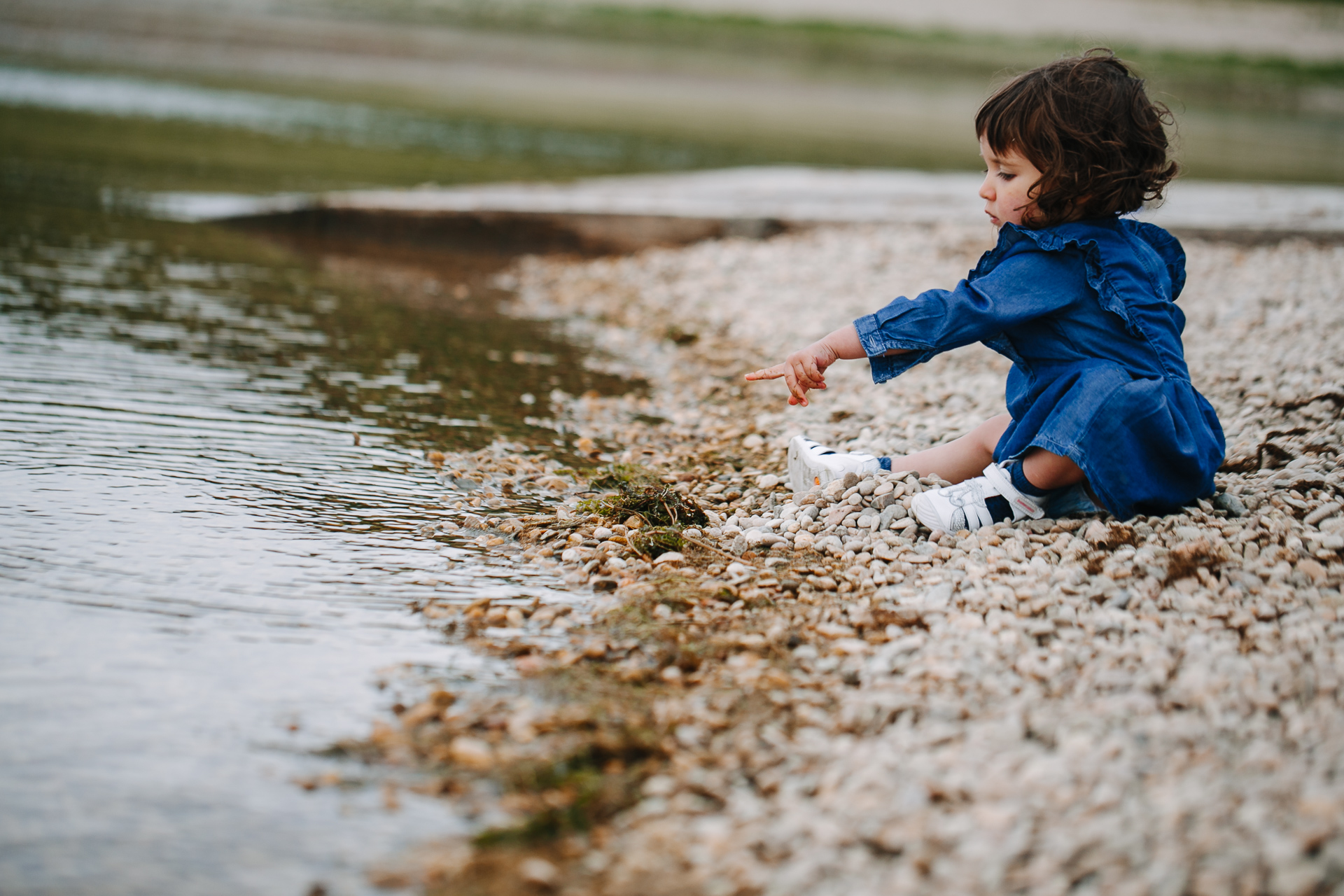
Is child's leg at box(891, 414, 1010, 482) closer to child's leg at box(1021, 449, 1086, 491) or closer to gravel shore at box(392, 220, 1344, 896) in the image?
gravel shore at box(392, 220, 1344, 896)

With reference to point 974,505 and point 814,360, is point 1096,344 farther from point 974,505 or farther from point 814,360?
point 814,360

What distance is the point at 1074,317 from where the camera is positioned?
2963mm

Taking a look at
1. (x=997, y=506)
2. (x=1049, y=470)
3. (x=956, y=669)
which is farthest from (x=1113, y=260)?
(x=956, y=669)

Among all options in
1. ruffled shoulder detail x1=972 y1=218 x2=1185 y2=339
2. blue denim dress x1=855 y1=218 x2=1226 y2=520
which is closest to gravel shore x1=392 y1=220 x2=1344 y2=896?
blue denim dress x1=855 y1=218 x2=1226 y2=520

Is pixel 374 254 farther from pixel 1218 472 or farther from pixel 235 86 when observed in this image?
pixel 235 86

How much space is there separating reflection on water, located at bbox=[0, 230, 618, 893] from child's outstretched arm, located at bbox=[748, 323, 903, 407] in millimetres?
866

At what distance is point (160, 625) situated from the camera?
2678mm

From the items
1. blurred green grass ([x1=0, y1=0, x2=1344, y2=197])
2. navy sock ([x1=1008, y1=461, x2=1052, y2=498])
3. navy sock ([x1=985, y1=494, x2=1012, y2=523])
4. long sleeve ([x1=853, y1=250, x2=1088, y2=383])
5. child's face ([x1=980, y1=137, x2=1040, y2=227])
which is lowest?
navy sock ([x1=985, y1=494, x2=1012, y2=523])

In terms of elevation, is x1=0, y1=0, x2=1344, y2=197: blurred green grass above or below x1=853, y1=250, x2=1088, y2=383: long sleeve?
above

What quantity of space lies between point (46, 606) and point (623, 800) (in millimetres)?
1637

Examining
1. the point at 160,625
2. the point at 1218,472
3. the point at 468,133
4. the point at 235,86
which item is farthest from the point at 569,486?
the point at 235,86

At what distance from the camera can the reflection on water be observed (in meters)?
2.03

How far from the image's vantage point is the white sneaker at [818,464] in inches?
136

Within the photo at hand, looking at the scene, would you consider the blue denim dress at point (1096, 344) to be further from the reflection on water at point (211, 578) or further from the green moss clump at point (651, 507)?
the reflection on water at point (211, 578)
